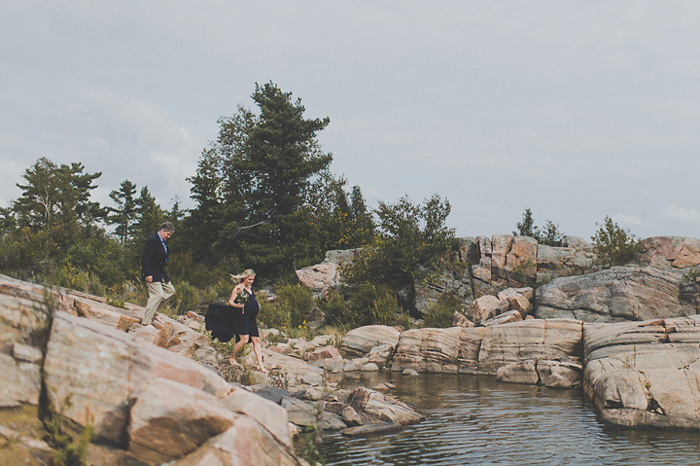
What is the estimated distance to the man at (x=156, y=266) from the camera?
997cm

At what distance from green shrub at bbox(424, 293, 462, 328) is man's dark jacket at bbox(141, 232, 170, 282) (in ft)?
39.8

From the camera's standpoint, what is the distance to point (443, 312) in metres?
20.2

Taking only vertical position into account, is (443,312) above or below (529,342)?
above

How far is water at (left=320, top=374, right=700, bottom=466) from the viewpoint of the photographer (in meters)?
6.70

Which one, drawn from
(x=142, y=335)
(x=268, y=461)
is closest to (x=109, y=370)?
(x=268, y=461)

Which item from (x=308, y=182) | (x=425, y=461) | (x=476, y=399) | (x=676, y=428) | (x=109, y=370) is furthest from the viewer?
(x=308, y=182)

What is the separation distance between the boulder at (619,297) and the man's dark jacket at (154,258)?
1366 cm

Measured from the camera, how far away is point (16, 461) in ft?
12.3

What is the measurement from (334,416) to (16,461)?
550cm

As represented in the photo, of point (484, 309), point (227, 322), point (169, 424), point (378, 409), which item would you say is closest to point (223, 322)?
point (227, 322)

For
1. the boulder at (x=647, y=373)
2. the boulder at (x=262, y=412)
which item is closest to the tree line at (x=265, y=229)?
the boulder at (x=647, y=373)

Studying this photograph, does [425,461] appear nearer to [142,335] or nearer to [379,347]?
[142,335]

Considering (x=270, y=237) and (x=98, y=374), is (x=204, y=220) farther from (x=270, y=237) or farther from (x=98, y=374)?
(x=98, y=374)

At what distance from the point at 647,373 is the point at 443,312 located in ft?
36.2
